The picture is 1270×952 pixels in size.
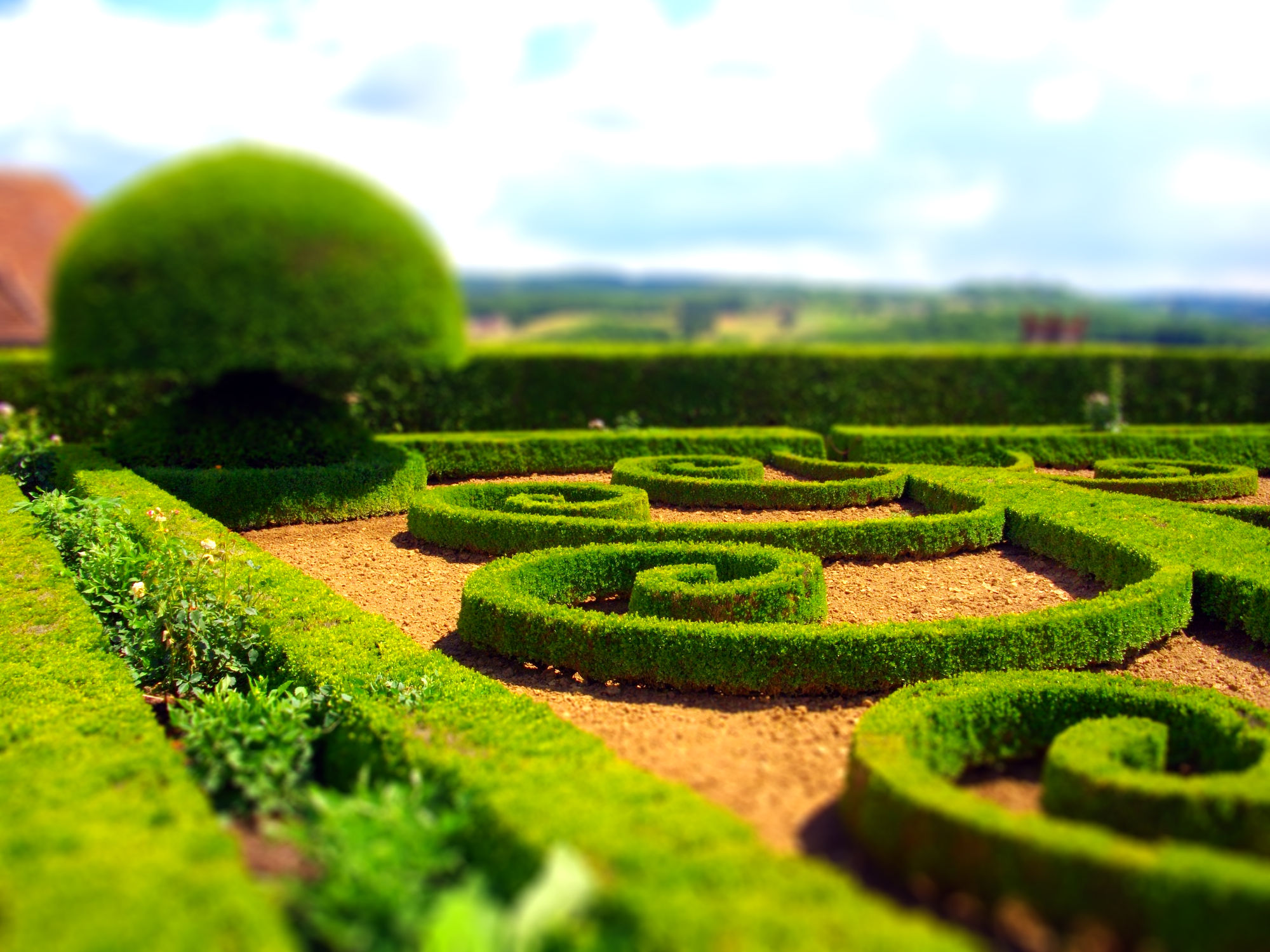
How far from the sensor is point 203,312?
9914 millimetres

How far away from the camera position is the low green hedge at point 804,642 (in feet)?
18.5

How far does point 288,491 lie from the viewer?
9.91m

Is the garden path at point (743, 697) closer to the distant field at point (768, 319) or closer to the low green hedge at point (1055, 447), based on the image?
the low green hedge at point (1055, 447)

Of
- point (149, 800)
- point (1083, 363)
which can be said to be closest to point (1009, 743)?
point (149, 800)

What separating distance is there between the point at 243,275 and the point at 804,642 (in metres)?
6.88

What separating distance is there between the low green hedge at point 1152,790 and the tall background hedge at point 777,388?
475 inches

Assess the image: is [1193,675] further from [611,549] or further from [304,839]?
[304,839]

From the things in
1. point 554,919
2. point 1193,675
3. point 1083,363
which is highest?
point 1083,363

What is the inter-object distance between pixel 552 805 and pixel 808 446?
32.2ft

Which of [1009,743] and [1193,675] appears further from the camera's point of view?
[1193,675]

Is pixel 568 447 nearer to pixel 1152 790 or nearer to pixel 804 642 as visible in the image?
pixel 804 642

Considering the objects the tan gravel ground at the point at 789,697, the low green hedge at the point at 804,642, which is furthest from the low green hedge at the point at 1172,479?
the low green hedge at the point at 804,642

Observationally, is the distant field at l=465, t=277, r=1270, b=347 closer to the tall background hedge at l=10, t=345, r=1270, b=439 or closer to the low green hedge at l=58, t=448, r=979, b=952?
the tall background hedge at l=10, t=345, r=1270, b=439

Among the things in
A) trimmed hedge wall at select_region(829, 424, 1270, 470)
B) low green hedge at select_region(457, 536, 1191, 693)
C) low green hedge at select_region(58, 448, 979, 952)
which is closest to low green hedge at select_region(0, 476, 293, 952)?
low green hedge at select_region(58, 448, 979, 952)
